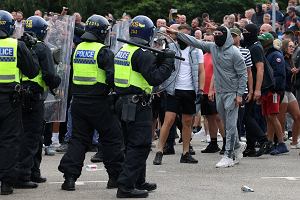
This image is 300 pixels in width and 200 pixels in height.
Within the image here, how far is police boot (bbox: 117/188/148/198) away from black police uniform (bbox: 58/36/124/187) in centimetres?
58

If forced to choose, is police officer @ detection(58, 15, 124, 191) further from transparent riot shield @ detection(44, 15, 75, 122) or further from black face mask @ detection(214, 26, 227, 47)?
transparent riot shield @ detection(44, 15, 75, 122)

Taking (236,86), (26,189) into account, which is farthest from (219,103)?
(26,189)

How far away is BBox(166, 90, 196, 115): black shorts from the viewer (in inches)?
532

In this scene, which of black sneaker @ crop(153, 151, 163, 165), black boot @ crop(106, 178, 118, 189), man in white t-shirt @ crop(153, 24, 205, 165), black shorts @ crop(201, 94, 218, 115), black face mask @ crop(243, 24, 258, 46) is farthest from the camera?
black shorts @ crop(201, 94, 218, 115)

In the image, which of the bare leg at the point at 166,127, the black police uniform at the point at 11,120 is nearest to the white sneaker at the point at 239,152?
the bare leg at the point at 166,127

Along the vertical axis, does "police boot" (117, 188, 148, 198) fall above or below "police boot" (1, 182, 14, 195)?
above

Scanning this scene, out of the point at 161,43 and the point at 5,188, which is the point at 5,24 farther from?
the point at 161,43

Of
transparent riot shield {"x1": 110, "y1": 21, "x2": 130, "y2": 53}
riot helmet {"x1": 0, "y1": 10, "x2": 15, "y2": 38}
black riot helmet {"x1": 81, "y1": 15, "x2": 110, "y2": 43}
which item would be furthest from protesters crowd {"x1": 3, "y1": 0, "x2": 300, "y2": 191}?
black riot helmet {"x1": 81, "y1": 15, "x2": 110, "y2": 43}

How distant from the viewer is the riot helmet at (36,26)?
37.1ft

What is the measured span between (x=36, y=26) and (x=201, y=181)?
279 centimetres

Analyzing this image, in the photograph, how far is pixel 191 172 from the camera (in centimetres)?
1255

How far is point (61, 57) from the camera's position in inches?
582

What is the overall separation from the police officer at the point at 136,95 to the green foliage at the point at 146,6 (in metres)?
25.6

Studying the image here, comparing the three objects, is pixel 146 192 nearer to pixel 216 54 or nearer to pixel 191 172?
pixel 191 172
